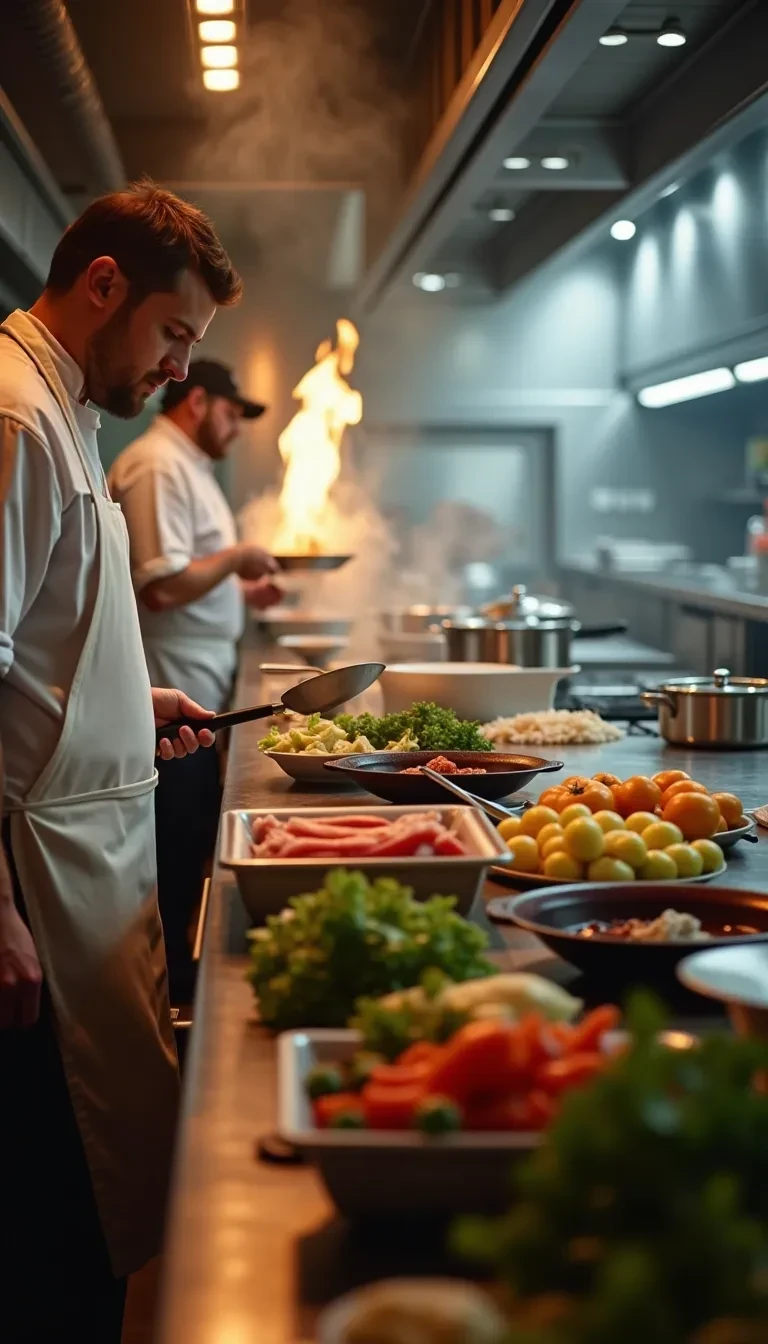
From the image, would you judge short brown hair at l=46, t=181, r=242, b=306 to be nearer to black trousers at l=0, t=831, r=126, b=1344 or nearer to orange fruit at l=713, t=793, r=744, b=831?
black trousers at l=0, t=831, r=126, b=1344

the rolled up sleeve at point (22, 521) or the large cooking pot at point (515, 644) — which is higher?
the rolled up sleeve at point (22, 521)

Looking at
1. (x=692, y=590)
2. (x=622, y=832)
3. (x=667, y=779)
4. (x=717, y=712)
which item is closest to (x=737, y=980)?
(x=622, y=832)

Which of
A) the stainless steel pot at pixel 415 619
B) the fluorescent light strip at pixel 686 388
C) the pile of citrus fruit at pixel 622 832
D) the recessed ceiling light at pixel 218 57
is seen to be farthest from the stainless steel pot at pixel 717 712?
the fluorescent light strip at pixel 686 388

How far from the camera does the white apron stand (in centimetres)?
198

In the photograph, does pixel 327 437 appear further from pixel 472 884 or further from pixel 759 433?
pixel 472 884

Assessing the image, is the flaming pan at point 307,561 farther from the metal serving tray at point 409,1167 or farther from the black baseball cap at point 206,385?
the metal serving tray at point 409,1167

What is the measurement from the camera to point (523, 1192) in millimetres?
666

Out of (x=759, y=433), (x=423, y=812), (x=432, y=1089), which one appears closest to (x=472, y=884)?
(x=423, y=812)

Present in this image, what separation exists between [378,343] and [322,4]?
14.4ft

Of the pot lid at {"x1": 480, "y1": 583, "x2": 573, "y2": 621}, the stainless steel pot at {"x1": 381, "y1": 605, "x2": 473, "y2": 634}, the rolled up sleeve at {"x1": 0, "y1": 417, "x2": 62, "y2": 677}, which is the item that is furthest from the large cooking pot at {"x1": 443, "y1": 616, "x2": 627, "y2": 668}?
the rolled up sleeve at {"x1": 0, "y1": 417, "x2": 62, "y2": 677}

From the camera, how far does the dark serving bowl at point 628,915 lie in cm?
129

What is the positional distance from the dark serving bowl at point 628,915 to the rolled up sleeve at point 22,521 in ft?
2.69

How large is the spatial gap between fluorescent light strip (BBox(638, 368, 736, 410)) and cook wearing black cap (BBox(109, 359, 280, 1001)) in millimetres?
3148

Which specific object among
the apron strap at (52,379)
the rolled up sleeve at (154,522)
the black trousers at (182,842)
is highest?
the apron strap at (52,379)
